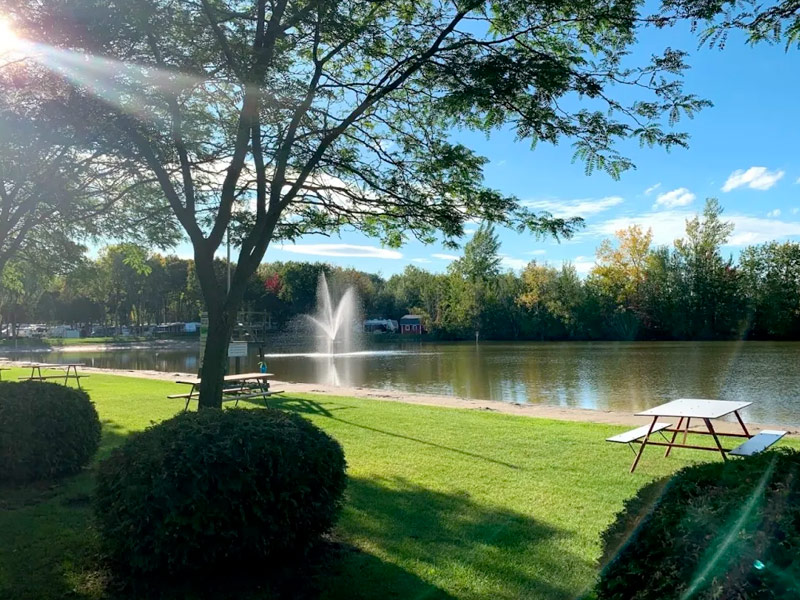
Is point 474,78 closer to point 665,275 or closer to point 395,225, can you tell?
point 395,225

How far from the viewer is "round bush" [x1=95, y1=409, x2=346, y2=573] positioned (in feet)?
11.5

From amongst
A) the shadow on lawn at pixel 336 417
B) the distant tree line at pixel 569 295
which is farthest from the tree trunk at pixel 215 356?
the distant tree line at pixel 569 295

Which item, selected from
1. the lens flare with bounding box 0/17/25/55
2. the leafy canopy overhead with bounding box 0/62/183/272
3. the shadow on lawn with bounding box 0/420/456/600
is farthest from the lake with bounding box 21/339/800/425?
the lens flare with bounding box 0/17/25/55

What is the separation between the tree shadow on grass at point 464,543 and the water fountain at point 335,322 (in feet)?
119

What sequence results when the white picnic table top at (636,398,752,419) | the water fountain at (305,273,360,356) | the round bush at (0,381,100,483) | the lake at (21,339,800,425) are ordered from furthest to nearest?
the water fountain at (305,273,360,356) → the lake at (21,339,800,425) → the white picnic table top at (636,398,752,419) → the round bush at (0,381,100,483)

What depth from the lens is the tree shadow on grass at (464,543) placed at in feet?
12.2

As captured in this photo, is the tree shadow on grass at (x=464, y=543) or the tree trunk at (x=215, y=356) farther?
the tree trunk at (x=215, y=356)

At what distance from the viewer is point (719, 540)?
6.66 ft

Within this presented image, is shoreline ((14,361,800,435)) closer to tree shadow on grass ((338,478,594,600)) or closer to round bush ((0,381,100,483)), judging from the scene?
tree shadow on grass ((338,478,594,600))

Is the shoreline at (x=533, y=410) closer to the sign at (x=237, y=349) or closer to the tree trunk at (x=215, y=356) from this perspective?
the sign at (x=237, y=349)

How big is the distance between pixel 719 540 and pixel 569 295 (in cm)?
6802

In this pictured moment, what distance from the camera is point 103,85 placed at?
540cm

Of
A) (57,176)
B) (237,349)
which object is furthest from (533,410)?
(57,176)

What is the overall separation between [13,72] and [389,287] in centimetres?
8544
